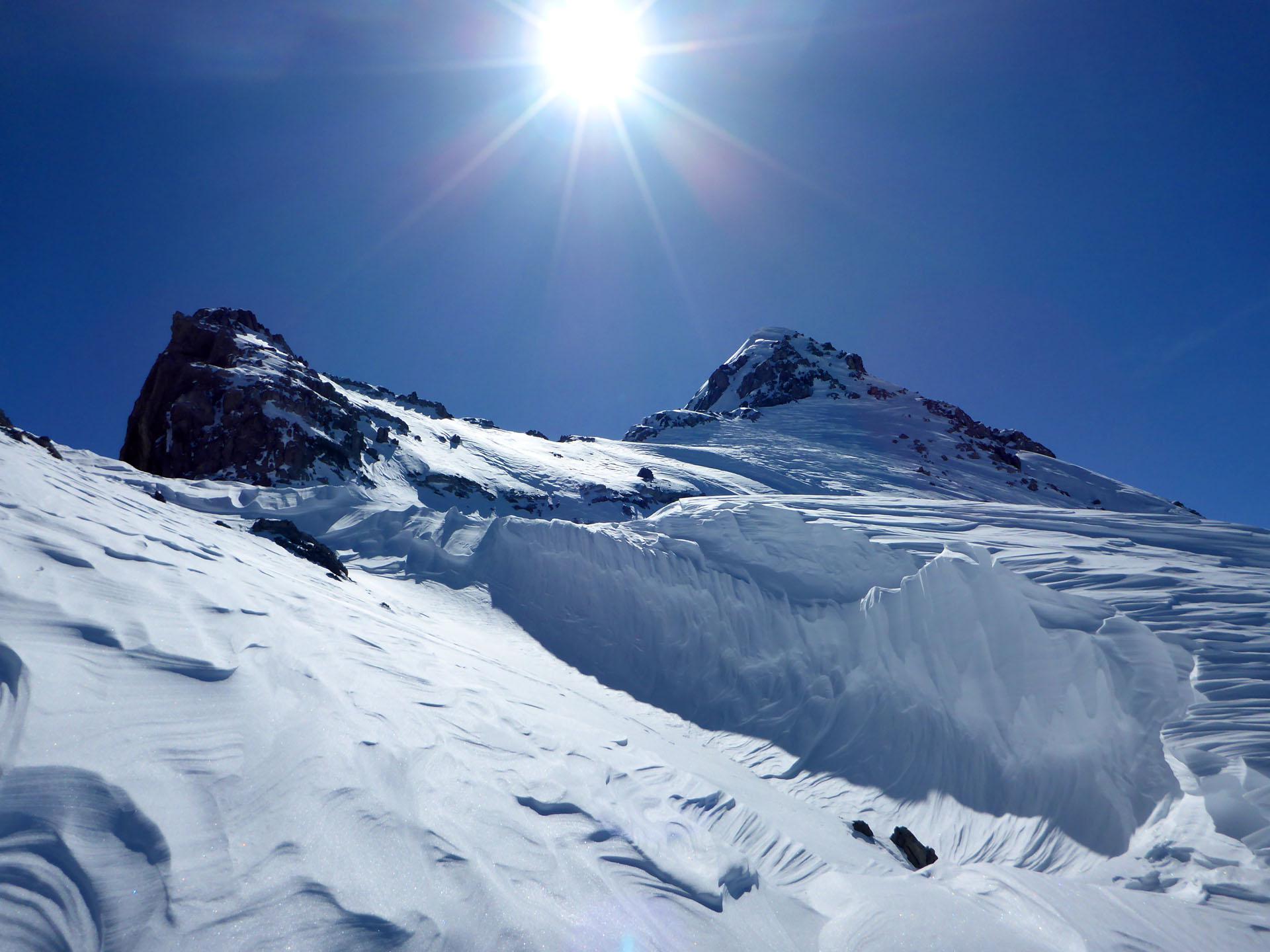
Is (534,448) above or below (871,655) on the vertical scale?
above

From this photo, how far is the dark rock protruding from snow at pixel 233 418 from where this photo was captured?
29.5m

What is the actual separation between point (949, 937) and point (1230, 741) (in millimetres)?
4109

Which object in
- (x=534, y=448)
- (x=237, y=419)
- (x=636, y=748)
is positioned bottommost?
(x=636, y=748)

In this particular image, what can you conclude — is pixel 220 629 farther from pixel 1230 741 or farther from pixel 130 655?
pixel 1230 741

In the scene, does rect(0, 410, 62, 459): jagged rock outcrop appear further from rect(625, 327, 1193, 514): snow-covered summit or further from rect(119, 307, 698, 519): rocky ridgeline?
rect(625, 327, 1193, 514): snow-covered summit

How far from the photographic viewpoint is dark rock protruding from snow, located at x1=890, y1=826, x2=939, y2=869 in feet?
19.1

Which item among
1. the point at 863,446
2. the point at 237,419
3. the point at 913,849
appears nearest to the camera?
the point at 913,849

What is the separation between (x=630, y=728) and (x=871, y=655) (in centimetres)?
414

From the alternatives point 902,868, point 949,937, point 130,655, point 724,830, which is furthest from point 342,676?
point 902,868

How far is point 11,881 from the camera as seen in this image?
1.94 m

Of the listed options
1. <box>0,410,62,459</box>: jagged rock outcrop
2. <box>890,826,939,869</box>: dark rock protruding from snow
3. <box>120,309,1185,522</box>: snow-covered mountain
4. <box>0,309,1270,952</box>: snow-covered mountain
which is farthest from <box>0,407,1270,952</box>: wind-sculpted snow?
<box>120,309,1185,522</box>: snow-covered mountain

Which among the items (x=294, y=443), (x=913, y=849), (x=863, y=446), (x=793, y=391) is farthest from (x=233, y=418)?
(x=793, y=391)

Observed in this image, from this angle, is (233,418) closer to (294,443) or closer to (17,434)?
(294,443)

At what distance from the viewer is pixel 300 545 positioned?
11.7m
